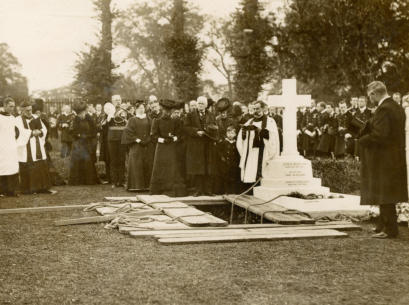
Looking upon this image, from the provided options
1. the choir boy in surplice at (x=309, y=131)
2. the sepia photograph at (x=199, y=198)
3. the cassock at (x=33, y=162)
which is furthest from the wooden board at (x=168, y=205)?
the choir boy in surplice at (x=309, y=131)

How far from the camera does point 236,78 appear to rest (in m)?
29.3

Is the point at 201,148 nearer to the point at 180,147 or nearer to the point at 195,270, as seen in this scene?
the point at 180,147

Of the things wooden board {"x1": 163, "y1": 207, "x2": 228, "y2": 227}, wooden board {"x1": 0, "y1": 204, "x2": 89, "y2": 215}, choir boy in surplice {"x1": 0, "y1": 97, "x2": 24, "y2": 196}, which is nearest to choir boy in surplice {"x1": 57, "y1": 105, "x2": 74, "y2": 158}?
choir boy in surplice {"x1": 0, "y1": 97, "x2": 24, "y2": 196}

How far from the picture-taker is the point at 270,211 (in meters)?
10.6

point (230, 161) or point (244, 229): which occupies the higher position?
point (230, 161)

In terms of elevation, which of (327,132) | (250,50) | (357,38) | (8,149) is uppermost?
(357,38)

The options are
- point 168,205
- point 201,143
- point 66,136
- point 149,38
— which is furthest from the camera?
point 149,38

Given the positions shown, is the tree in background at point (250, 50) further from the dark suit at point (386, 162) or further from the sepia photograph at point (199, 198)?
the dark suit at point (386, 162)

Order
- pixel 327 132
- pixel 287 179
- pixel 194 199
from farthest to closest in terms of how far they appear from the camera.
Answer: pixel 327 132 → pixel 194 199 → pixel 287 179

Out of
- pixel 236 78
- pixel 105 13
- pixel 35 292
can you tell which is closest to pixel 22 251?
pixel 35 292

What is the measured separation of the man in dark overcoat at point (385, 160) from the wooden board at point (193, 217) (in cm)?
210

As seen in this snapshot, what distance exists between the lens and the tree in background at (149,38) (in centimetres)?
5388

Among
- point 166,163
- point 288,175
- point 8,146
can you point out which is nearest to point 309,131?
point 166,163

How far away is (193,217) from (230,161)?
422 cm
